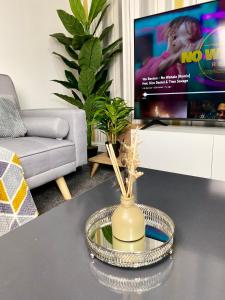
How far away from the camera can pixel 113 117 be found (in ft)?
5.69

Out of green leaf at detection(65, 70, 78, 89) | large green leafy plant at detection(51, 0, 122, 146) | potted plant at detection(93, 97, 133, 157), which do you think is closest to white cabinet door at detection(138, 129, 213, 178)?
potted plant at detection(93, 97, 133, 157)

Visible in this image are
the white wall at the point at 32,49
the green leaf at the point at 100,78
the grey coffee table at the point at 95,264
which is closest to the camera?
the grey coffee table at the point at 95,264

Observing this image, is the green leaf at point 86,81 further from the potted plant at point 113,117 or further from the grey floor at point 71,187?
the grey floor at point 71,187

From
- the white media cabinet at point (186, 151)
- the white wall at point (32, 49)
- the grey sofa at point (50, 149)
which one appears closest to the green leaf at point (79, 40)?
the white wall at point (32, 49)

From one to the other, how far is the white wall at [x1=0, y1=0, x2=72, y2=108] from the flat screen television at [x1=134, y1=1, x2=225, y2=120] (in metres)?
0.86

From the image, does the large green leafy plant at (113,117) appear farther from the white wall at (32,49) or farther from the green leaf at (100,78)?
the white wall at (32,49)

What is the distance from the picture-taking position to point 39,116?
5.29 feet

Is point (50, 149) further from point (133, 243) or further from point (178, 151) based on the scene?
point (133, 243)

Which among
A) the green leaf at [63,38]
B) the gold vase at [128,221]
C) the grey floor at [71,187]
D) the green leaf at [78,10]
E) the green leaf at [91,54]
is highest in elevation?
the green leaf at [78,10]

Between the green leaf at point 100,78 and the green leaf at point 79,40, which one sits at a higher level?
the green leaf at point 79,40

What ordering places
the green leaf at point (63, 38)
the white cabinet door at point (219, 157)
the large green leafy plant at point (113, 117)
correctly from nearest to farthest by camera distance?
the white cabinet door at point (219, 157), the large green leafy plant at point (113, 117), the green leaf at point (63, 38)

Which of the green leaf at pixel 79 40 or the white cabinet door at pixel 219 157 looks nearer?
the white cabinet door at pixel 219 157

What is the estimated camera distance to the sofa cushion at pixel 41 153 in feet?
3.76

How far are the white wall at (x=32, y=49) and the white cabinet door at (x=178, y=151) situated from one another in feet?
3.48
